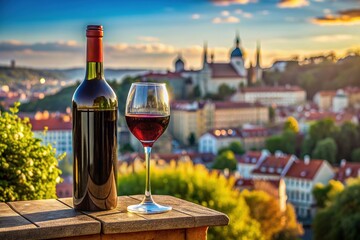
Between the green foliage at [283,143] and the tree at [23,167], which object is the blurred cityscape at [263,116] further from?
the tree at [23,167]

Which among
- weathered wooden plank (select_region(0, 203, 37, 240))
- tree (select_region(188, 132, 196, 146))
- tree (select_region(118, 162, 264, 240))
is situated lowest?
tree (select_region(188, 132, 196, 146))

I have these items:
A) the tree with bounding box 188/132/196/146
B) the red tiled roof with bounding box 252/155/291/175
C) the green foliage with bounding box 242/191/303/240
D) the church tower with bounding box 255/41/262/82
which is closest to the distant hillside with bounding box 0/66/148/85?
the green foliage with bounding box 242/191/303/240

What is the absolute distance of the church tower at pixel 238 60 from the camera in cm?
5800

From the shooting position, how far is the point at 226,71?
57.2 m

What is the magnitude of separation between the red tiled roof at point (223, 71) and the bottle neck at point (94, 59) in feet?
180

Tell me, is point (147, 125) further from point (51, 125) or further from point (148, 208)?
point (51, 125)

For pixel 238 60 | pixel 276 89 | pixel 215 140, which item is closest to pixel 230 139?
pixel 215 140

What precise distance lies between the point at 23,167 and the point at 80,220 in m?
0.53

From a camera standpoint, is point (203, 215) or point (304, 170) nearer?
point (203, 215)

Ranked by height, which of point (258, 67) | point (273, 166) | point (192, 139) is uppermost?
point (258, 67)

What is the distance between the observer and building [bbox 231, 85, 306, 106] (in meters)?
54.1

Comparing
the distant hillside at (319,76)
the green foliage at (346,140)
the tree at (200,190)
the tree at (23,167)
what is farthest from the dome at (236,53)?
the tree at (23,167)

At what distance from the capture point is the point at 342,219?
11.2m

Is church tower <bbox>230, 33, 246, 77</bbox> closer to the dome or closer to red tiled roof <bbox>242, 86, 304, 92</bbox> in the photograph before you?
the dome
